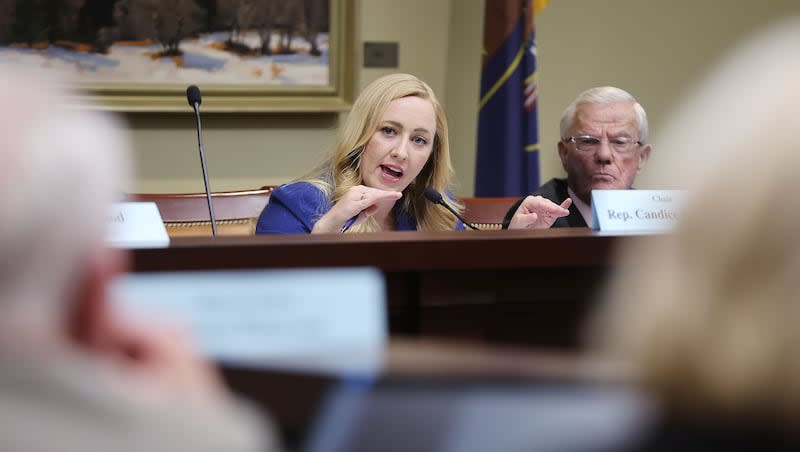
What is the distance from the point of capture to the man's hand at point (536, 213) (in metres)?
2.81

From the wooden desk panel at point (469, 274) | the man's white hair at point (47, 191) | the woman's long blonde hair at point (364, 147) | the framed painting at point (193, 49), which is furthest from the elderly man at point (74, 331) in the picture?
the framed painting at point (193, 49)

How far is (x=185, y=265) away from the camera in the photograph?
1.71m

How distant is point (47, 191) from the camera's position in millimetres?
541

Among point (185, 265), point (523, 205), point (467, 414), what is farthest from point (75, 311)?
point (523, 205)

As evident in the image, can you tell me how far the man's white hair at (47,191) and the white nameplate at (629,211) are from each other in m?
1.75

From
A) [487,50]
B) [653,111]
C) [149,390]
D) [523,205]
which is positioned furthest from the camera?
[653,111]

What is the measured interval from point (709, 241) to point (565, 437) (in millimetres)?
133

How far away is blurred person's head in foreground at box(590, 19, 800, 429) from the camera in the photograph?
0.56 metres

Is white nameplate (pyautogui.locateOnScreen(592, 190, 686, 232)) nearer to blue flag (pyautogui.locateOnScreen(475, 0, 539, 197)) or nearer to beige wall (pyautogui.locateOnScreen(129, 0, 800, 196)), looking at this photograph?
blue flag (pyautogui.locateOnScreen(475, 0, 539, 197))

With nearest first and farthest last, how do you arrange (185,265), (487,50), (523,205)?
(185,265) → (523,205) → (487,50)

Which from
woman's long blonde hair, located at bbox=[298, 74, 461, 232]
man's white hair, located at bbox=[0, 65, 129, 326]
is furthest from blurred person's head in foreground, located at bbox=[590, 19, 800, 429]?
woman's long blonde hair, located at bbox=[298, 74, 461, 232]

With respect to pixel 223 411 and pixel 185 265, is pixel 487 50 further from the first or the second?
pixel 223 411

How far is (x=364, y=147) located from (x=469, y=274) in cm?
124

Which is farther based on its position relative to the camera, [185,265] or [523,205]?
[523,205]
